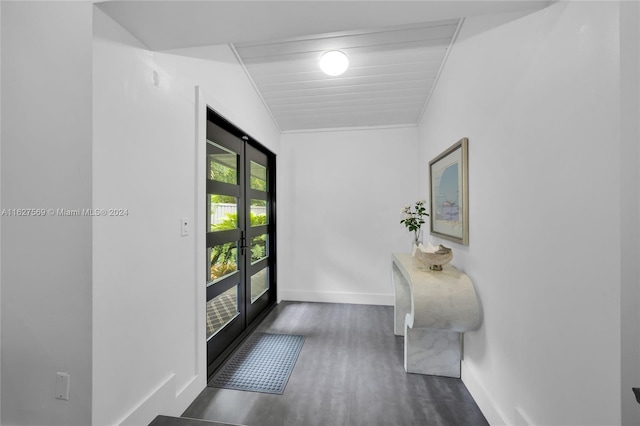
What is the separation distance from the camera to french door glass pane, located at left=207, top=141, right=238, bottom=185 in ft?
6.59

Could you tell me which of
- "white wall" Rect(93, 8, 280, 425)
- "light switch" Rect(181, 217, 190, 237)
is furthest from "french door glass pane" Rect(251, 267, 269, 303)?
"light switch" Rect(181, 217, 190, 237)

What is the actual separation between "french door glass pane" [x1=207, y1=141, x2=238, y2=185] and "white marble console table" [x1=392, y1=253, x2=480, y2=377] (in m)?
1.62

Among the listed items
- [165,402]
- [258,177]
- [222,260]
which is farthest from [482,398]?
[258,177]

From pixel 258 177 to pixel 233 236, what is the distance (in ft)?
3.05

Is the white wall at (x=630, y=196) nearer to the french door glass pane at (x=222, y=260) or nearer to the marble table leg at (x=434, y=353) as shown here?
the marble table leg at (x=434, y=353)

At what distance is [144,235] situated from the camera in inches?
51.0

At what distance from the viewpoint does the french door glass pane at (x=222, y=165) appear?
201 centimetres

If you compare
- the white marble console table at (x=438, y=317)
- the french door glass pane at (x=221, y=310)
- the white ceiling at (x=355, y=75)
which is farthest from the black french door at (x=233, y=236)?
the white marble console table at (x=438, y=317)

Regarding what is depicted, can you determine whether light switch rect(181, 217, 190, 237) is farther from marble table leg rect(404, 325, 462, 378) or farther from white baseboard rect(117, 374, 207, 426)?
marble table leg rect(404, 325, 462, 378)

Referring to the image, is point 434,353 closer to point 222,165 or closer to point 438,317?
point 438,317

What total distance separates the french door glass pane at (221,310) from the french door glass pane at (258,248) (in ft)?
1.67

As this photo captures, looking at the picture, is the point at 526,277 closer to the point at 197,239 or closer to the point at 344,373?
the point at 344,373

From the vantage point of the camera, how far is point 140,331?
127 centimetres

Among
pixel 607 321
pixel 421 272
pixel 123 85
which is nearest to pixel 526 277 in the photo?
pixel 607 321
